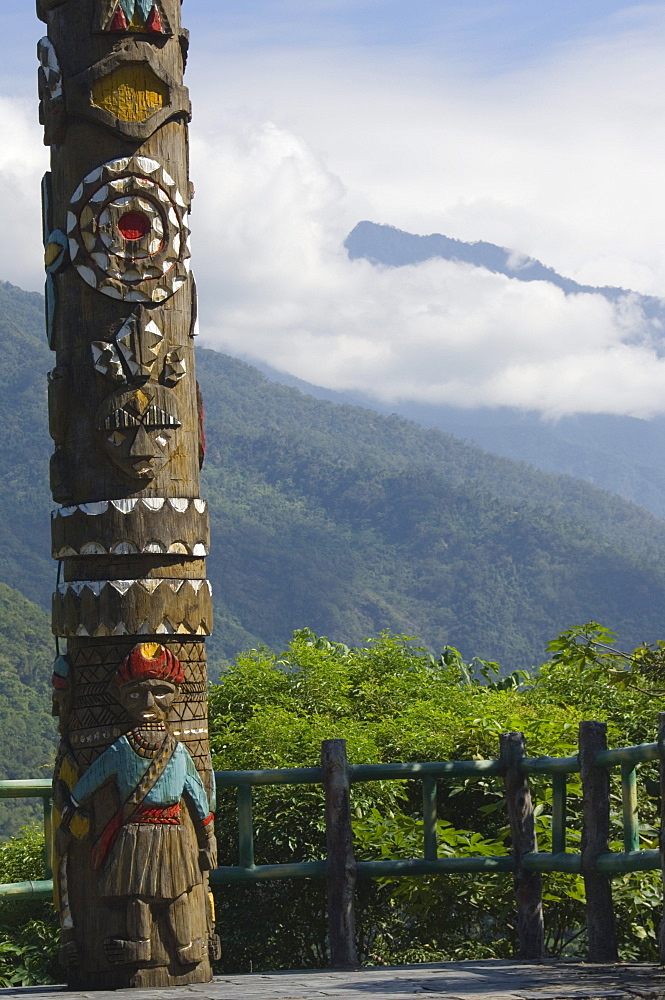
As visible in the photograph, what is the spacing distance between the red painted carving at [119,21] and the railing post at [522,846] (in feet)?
13.2

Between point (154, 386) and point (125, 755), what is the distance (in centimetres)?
172

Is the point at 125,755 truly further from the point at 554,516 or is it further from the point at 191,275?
the point at 554,516

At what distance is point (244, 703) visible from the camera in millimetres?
11391

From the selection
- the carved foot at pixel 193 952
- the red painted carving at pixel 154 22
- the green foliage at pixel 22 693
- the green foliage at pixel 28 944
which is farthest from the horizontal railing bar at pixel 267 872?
the green foliage at pixel 22 693

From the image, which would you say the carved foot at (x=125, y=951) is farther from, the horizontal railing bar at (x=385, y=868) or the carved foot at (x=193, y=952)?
the horizontal railing bar at (x=385, y=868)

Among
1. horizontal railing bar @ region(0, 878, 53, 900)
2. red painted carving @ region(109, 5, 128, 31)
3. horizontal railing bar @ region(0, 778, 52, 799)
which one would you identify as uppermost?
red painted carving @ region(109, 5, 128, 31)

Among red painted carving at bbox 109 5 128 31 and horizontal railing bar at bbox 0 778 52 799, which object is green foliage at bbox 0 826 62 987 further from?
red painted carving at bbox 109 5 128 31

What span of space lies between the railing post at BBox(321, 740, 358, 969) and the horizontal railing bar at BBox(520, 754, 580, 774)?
0.91 m

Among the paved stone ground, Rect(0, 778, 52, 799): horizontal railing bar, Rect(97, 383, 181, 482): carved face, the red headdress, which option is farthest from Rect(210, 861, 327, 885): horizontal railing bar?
Rect(97, 383, 181, 482): carved face

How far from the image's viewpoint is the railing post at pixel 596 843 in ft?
20.3

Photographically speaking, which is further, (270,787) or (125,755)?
(270,787)

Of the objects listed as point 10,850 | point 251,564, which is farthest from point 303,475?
point 10,850

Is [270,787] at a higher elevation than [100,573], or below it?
below

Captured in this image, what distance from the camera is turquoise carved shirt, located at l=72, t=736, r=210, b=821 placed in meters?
6.02
